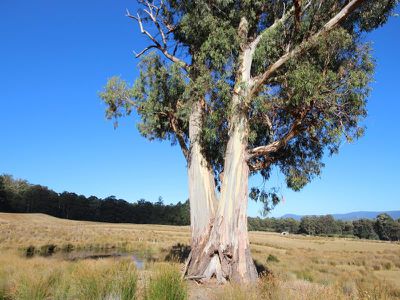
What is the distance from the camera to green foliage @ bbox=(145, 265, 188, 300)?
20.6 ft

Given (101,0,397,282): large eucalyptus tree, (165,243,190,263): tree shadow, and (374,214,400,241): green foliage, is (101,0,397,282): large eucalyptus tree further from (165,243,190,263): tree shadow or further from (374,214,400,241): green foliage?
(374,214,400,241): green foliage

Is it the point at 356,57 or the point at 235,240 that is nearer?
the point at 235,240

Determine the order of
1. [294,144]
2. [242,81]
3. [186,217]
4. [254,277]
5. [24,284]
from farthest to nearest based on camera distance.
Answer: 1. [186,217]
2. [294,144]
3. [242,81]
4. [254,277]
5. [24,284]

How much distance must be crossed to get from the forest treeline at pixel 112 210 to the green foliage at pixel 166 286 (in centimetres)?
7965

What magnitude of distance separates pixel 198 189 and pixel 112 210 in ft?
268

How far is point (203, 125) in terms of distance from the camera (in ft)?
41.7

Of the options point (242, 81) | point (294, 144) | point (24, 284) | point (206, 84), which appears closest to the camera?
point (24, 284)

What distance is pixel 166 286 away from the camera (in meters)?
6.36

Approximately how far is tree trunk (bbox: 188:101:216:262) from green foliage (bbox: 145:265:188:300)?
488cm

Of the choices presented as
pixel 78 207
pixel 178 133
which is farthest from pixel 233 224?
pixel 78 207

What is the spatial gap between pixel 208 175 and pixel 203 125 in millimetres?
1554

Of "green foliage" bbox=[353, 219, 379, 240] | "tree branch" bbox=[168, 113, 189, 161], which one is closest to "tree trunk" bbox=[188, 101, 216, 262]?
"tree branch" bbox=[168, 113, 189, 161]

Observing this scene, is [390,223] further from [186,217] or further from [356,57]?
[356,57]

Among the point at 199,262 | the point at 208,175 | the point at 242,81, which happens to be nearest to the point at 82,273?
the point at 199,262
